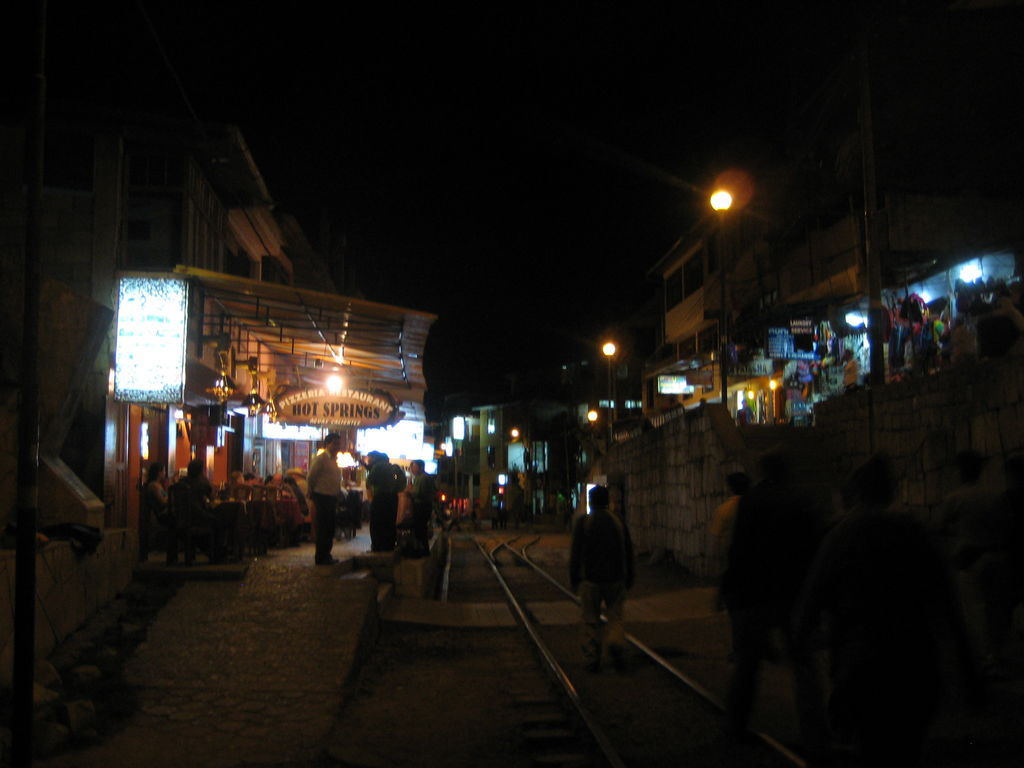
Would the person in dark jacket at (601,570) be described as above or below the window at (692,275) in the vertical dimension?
below

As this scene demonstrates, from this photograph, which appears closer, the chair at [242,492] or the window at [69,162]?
the chair at [242,492]

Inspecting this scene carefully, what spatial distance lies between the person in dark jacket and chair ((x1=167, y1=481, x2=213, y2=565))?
16.9 ft

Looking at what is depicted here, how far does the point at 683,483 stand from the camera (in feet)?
62.5

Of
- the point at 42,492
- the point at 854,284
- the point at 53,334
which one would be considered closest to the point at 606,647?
the point at 42,492

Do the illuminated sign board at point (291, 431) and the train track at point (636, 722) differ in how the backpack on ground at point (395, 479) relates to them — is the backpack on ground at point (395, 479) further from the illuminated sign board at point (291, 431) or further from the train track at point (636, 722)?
the illuminated sign board at point (291, 431)

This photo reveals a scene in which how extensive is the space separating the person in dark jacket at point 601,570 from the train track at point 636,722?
425 mm

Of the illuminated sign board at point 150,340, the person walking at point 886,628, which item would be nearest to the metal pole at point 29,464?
the person walking at point 886,628

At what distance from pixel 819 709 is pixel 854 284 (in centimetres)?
1468

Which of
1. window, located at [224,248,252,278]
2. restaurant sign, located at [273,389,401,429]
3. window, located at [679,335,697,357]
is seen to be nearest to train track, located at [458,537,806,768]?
restaurant sign, located at [273,389,401,429]

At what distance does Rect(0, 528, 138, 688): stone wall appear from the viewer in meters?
7.19

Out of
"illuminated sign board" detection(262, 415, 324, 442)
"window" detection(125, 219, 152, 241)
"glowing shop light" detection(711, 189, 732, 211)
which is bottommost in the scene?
"illuminated sign board" detection(262, 415, 324, 442)

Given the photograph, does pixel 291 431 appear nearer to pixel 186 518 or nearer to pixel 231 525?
pixel 231 525

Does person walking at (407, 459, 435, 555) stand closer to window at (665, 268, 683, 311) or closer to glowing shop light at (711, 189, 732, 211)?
glowing shop light at (711, 189, 732, 211)

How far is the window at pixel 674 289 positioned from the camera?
1390 inches
